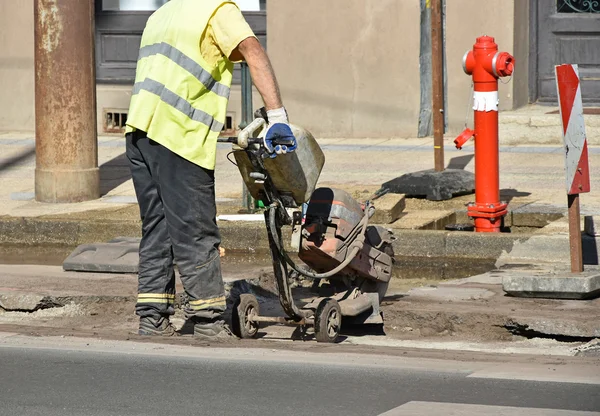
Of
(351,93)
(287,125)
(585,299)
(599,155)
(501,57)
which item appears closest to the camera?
(287,125)

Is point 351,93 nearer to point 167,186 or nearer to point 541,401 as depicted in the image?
point 167,186

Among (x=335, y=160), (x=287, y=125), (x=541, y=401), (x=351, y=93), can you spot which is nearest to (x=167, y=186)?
(x=287, y=125)

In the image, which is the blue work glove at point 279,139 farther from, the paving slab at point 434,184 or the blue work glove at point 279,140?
the paving slab at point 434,184

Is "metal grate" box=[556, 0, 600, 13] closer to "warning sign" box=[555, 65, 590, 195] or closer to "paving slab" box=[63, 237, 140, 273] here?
"warning sign" box=[555, 65, 590, 195]

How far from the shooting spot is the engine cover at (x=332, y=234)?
627 centimetres

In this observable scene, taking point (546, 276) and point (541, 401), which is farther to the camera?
point (546, 276)

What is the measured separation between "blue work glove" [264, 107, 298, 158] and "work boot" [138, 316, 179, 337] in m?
1.18

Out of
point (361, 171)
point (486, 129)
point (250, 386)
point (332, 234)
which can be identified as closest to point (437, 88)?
point (486, 129)

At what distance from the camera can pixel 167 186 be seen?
6051 millimetres

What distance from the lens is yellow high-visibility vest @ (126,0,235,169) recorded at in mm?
5934

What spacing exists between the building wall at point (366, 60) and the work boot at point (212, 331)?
752 cm

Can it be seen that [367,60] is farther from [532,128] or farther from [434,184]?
[434,184]

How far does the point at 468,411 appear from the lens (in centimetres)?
465

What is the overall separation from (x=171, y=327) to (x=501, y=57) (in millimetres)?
3345
